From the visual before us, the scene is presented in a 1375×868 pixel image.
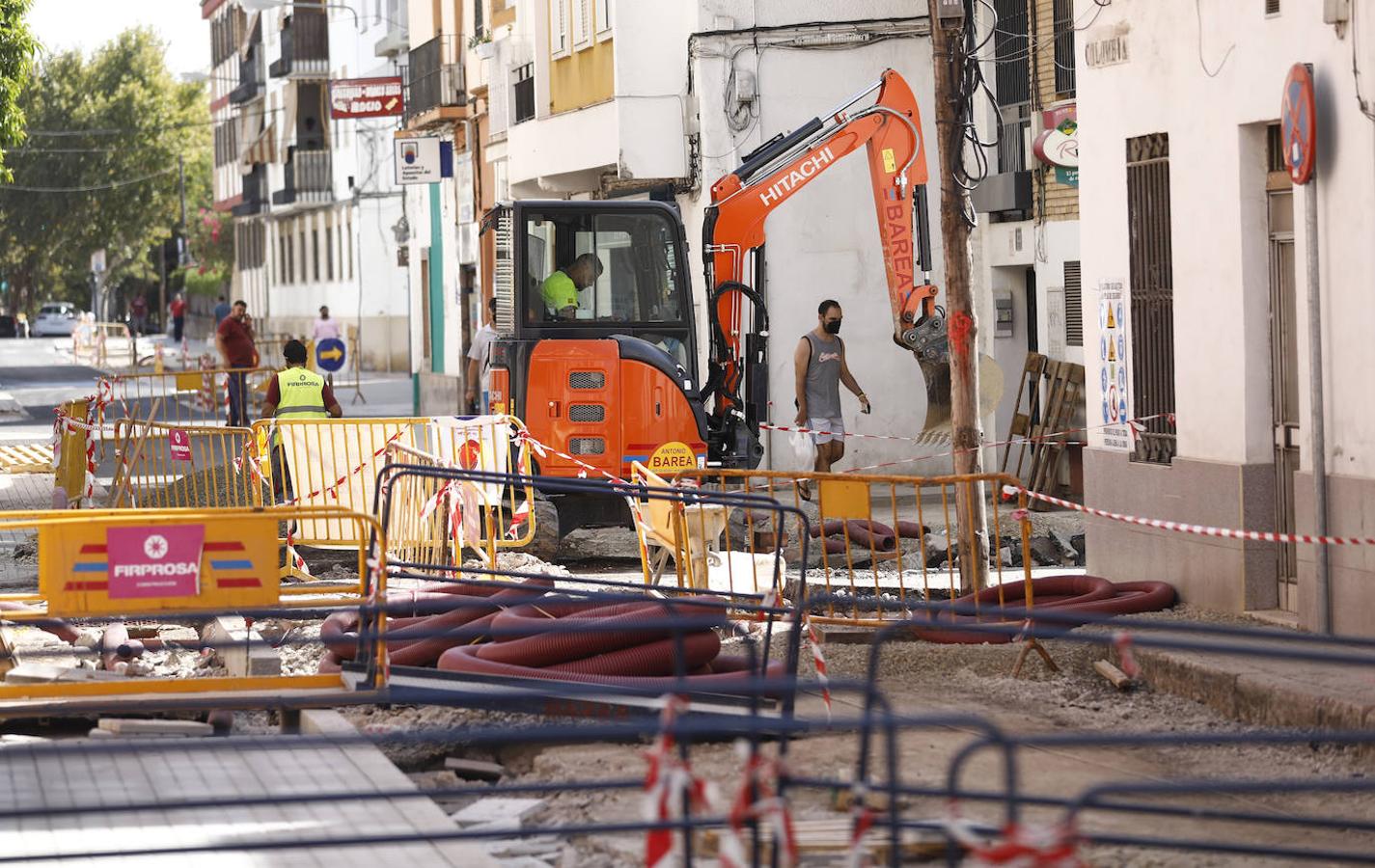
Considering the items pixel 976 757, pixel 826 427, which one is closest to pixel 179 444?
pixel 826 427

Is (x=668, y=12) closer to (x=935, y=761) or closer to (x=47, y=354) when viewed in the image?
(x=935, y=761)

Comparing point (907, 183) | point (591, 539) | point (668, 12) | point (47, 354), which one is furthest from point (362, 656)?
point (47, 354)

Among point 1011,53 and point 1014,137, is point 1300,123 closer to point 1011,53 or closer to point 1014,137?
point 1014,137

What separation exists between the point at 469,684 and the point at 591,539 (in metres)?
9.06

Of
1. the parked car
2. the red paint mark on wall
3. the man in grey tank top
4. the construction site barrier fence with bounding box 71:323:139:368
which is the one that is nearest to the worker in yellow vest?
the man in grey tank top

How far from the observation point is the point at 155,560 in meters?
9.54

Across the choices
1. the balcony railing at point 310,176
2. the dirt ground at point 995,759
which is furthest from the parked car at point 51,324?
the dirt ground at point 995,759

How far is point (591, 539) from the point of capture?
1894 cm

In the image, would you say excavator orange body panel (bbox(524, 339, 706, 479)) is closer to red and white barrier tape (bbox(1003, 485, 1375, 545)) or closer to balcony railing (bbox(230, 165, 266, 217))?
red and white barrier tape (bbox(1003, 485, 1375, 545))

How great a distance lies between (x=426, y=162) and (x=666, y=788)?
35.2 meters

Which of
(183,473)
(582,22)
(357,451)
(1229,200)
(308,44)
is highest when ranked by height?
(308,44)

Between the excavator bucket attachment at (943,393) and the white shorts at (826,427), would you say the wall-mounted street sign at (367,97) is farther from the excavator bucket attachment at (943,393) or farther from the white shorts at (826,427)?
the white shorts at (826,427)

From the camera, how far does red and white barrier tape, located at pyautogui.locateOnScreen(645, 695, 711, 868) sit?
5523 mm

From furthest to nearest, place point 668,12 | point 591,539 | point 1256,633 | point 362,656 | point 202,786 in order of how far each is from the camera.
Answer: point 668,12 < point 591,539 < point 362,656 < point 202,786 < point 1256,633
